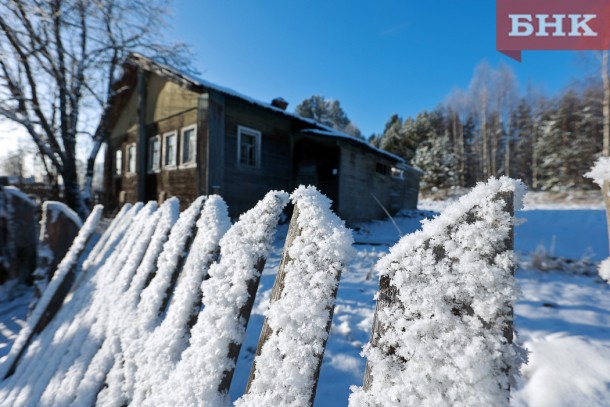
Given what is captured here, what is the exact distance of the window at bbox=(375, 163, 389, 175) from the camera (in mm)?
12486

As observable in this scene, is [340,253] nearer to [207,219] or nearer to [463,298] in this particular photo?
[463,298]

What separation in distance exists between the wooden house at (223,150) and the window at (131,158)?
4 centimetres

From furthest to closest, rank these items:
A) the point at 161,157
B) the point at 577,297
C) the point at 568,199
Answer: the point at 568,199, the point at 161,157, the point at 577,297

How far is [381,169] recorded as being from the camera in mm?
12906

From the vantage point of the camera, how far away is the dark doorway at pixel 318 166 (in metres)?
9.70

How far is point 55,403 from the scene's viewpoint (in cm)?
128

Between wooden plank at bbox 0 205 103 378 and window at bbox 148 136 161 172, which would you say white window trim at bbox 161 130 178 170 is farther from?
wooden plank at bbox 0 205 103 378

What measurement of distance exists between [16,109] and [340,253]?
13.6 m

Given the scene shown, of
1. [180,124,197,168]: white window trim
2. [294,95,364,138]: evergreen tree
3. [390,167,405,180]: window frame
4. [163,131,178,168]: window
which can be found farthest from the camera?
[294,95,364,138]: evergreen tree

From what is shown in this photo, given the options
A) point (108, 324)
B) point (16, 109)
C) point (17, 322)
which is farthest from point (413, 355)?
point (16, 109)

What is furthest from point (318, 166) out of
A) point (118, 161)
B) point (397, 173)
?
point (118, 161)

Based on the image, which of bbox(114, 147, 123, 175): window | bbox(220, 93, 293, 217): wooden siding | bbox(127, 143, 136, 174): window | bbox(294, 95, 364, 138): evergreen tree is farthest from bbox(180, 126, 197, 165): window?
bbox(294, 95, 364, 138): evergreen tree

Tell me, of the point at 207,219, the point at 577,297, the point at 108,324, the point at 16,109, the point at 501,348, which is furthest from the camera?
the point at 16,109

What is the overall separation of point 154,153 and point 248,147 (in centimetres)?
415
